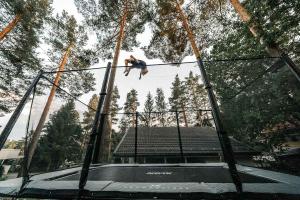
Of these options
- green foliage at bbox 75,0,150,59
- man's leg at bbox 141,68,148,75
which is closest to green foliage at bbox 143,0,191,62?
green foliage at bbox 75,0,150,59

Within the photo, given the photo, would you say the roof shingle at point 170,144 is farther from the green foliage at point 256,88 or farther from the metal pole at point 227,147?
the metal pole at point 227,147

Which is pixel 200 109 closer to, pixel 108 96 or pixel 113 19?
pixel 108 96

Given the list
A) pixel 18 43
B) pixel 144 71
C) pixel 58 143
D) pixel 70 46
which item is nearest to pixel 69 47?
pixel 70 46

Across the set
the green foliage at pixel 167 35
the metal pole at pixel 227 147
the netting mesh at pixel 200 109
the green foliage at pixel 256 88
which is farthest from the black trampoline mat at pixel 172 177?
the green foliage at pixel 167 35

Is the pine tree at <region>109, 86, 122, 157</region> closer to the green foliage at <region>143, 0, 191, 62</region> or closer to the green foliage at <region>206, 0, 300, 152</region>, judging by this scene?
the green foliage at <region>143, 0, 191, 62</region>

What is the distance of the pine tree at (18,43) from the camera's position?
7008 mm

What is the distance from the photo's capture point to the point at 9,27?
707cm

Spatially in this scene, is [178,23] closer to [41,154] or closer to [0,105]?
[0,105]

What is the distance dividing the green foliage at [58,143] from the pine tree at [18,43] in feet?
24.0

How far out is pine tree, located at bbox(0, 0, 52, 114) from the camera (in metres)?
7.01

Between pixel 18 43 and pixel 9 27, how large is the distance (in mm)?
691

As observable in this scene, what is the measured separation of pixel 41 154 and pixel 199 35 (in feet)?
56.0

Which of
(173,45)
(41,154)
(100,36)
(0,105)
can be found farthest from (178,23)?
(41,154)

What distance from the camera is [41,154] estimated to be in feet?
50.2
